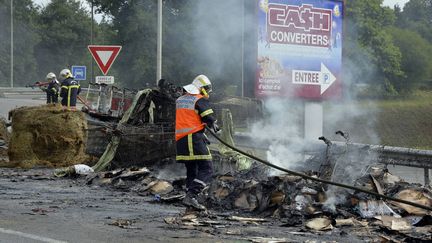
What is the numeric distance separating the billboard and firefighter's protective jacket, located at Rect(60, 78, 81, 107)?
4.14 meters

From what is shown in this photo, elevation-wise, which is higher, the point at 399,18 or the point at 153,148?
the point at 399,18

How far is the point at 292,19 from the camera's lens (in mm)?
16812

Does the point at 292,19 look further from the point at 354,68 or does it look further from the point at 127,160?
the point at 127,160

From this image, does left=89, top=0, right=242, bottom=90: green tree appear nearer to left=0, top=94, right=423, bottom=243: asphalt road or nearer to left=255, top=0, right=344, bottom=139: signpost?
left=255, top=0, right=344, bottom=139: signpost

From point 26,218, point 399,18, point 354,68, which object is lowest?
point 26,218

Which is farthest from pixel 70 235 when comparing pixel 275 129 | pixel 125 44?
pixel 125 44

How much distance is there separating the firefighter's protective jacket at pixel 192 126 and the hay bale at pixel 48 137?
4611 millimetres

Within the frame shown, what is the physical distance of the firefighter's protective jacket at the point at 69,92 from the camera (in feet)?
55.5

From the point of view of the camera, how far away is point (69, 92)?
16969mm

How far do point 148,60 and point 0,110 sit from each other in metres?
12.2

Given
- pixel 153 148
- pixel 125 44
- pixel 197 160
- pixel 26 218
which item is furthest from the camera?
pixel 125 44

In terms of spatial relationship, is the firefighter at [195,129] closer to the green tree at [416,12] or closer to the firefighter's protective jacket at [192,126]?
the firefighter's protective jacket at [192,126]

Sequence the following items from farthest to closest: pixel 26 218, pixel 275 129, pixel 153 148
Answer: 1. pixel 275 129
2. pixel 153 148
3. pixel 26 218

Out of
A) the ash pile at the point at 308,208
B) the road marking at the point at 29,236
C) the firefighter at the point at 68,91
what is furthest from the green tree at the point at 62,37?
the road marking at the point at 29,236
